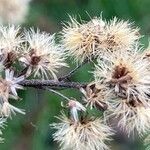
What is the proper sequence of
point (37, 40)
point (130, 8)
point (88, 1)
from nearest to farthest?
1. point (37, 40)
2. point (130, 8)
3. point (88, 1)

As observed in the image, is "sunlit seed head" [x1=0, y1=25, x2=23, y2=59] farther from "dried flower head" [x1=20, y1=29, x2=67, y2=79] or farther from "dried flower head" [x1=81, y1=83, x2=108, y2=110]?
"dried flower head" [x1=81, y1=83, x2=108, y2=110]

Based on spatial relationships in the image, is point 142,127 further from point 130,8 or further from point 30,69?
point 130,8

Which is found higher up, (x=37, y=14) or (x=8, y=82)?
(x=37, y=14)

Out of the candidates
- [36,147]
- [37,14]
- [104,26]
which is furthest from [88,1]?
[104,26]

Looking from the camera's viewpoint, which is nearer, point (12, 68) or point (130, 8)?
point (12, 68)

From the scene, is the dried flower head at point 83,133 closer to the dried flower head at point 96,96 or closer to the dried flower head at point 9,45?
the dried flower head at point 96,96

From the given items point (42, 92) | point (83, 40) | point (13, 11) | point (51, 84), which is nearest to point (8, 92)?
point (51, 84)

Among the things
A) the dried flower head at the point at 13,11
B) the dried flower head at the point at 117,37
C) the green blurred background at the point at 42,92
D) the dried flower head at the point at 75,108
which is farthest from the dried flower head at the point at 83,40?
the dried flower head at the point at 13,11

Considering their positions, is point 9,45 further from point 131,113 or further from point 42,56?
point 131,113
